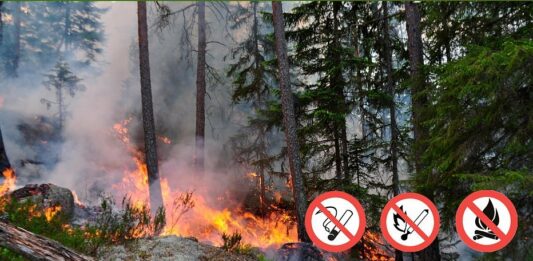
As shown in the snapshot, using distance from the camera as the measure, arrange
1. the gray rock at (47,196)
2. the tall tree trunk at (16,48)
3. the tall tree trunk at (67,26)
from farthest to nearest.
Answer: the tall tree trunk at (67,26)
the tall tree trunk at (16,48)
the gray rock at (47,196)

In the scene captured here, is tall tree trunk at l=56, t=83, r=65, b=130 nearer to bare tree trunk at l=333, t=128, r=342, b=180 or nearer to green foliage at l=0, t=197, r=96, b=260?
green foliage at l=0, t=197, r=96, b=260

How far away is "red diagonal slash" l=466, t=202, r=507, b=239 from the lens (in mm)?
5148

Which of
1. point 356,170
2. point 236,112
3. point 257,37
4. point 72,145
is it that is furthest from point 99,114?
point 356,170

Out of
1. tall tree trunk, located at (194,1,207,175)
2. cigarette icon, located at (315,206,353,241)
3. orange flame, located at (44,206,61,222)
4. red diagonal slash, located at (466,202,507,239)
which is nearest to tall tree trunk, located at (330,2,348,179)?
cigarette icon, located at (315,206,353,241)

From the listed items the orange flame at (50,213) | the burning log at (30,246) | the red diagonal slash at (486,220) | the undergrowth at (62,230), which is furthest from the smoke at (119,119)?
the red diagonal slash at (486,220)

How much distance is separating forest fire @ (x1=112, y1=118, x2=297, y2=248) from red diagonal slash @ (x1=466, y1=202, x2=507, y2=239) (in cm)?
869

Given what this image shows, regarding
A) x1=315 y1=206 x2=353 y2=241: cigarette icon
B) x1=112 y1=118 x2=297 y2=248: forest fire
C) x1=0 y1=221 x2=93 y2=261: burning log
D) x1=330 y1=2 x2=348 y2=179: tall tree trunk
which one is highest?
x1=330 y1=2 x2=348 y2=179: tall tree trunk

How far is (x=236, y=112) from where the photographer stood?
1030 inches

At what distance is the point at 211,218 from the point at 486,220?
12.2 m

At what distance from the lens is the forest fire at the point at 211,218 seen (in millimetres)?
14484

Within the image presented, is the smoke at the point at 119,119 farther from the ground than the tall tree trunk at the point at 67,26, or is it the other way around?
the tall tree trunk at the point at 67,26

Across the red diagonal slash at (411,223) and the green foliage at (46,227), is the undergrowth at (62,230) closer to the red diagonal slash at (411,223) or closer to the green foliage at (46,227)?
the green foliage at (46,227)

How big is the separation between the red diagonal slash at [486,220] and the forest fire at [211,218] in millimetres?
8691

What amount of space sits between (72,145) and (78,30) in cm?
1557
